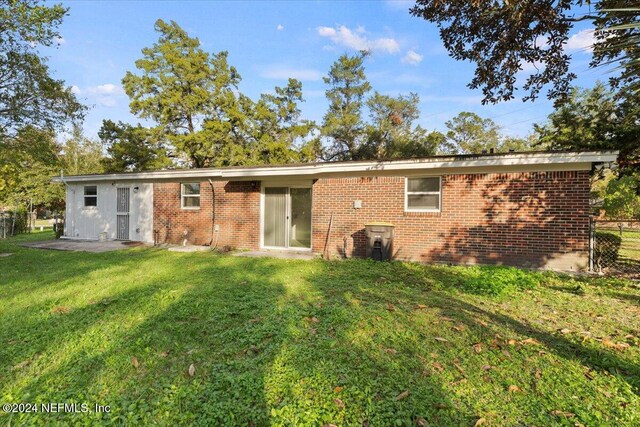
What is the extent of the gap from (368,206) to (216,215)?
5421 millimetres

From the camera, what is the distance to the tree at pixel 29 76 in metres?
10.5

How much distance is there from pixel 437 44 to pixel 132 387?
26.2 feet

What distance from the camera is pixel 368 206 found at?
31.1ft

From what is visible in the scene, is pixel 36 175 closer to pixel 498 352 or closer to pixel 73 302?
pixel 73 302

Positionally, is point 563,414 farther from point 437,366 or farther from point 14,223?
point 14,223

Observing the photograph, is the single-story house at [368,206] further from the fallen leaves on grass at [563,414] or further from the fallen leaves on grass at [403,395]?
the fallen leaves on grass at [403,395]

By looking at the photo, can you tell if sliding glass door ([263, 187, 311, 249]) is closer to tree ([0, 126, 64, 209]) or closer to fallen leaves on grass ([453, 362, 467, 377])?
tree ([0, 126, 64, 209])

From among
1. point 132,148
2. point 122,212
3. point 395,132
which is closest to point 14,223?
point 122,212

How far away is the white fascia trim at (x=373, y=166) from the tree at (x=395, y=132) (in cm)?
2097

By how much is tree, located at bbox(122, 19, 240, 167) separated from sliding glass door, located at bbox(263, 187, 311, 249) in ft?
52.1

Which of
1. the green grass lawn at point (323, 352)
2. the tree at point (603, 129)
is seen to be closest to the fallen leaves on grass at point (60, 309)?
the green grass lawn at point (323, 352)

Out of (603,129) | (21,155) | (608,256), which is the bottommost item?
(608,256)

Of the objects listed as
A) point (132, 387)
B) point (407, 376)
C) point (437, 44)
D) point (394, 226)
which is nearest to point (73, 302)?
point (132, 387)

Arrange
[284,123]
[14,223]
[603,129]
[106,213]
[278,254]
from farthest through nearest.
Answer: [284,123], [14,223], [106,213], [603,129], [278,254]
